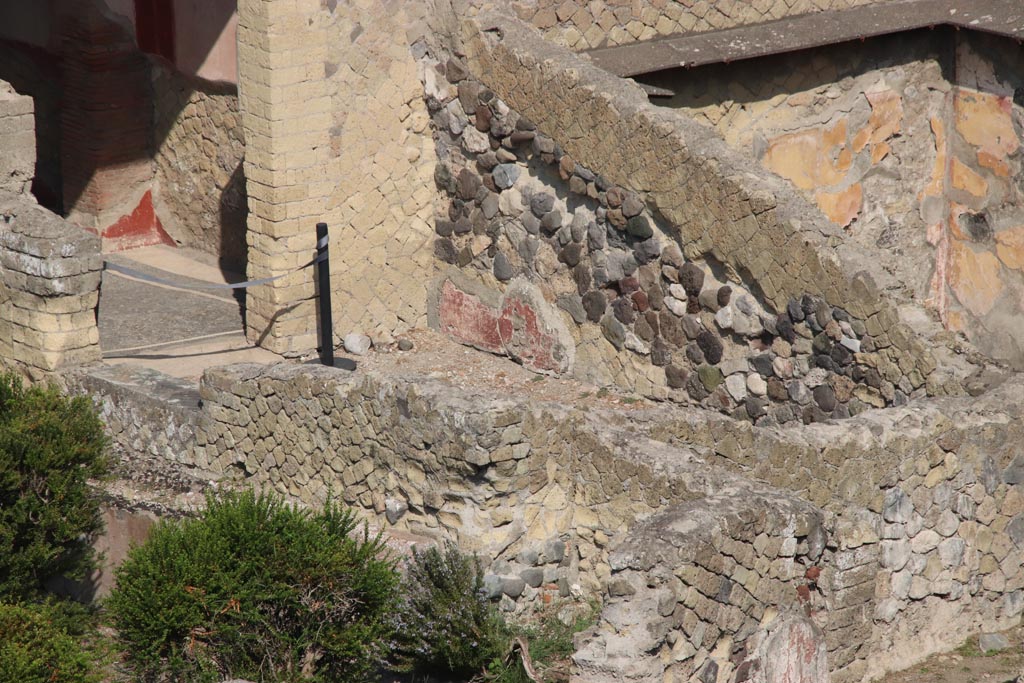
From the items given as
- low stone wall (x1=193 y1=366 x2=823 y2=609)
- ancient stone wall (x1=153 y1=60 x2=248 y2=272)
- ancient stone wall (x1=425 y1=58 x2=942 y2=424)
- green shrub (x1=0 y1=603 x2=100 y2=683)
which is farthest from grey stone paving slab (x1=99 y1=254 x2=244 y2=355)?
green shrub (x1=0 y1=603 x2=100 y2=683)

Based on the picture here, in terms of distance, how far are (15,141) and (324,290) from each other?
217 centimetres

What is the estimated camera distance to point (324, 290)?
468 inches

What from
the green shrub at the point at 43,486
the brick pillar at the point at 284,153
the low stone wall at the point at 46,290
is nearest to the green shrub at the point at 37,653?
the green shrub at the point at 43,486

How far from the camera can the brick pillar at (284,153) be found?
11.4 metres

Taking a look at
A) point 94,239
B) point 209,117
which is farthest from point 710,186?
point 209,117

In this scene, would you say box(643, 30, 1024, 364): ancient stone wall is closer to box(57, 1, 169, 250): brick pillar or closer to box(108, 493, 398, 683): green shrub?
box(57, 1, 169, 250): brick pillar

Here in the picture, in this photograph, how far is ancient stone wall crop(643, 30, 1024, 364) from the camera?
42.9 feet

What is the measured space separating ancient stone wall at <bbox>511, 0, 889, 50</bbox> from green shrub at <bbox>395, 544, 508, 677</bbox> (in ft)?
15.6

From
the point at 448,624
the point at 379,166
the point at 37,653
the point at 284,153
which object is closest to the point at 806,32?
the point at 379,166

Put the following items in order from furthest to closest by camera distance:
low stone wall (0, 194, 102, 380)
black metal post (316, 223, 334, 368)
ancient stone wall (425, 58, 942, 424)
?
black metal post (316, 223, 334, 368)
low stone wall (0, 194, 102, 380)
ancient stone wall (425, 58, 942, 424)

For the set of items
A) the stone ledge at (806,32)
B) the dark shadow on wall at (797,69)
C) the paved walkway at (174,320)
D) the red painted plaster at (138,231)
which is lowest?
the paved walkway at (174,320)

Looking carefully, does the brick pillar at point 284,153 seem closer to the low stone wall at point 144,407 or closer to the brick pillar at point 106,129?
the low stone wall at point 144,407

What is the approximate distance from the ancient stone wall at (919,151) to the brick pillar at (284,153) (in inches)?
119

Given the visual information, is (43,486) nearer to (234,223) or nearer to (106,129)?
(234,223)
